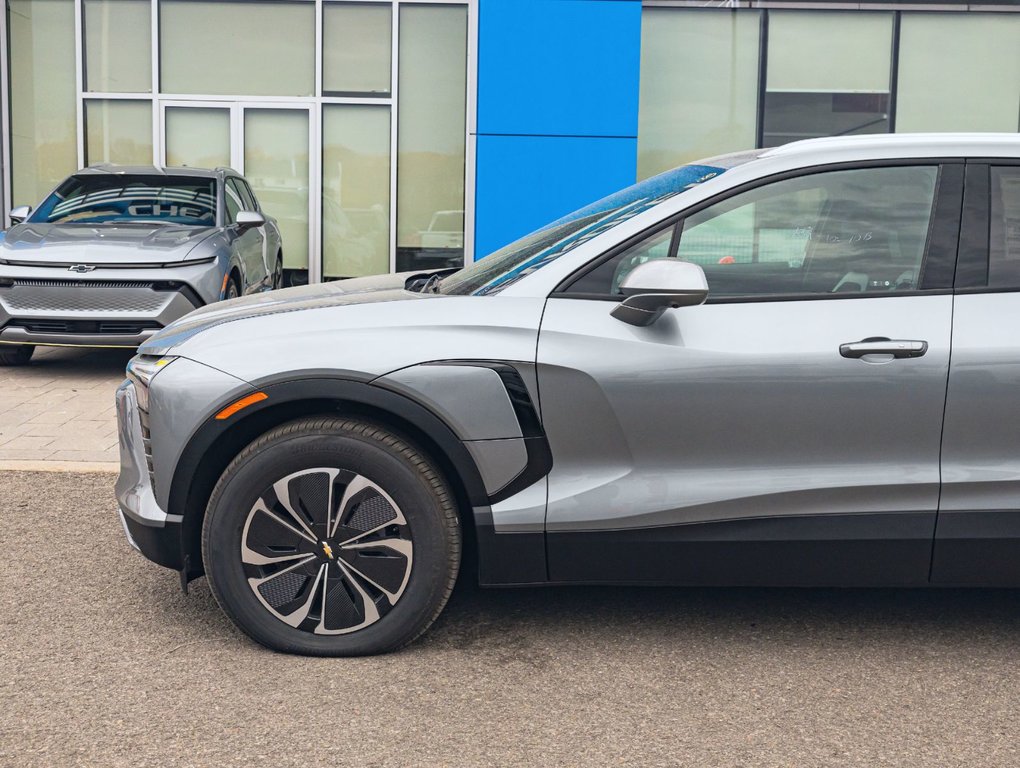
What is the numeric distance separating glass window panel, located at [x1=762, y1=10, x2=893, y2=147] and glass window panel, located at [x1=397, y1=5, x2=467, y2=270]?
3925 millimetres

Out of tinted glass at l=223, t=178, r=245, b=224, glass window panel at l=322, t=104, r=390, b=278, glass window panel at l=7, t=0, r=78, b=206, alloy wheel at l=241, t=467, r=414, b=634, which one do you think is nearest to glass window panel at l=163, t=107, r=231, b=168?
glass window panel at l=322, t=104, r=390, b=278

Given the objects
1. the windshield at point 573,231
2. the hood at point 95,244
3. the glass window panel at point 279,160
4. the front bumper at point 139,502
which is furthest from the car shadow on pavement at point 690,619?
the glass window panel at point 279,160

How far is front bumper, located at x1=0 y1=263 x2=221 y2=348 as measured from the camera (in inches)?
348

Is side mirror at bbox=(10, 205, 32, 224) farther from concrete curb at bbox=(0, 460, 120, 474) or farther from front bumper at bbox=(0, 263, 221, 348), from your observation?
concrete curb at bbox=(0, 460, 120, 474)

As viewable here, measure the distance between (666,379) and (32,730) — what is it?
199cm

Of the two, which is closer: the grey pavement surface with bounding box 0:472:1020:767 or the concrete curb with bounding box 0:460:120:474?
the grey pavement surface with bounding box 0:472:1020:767

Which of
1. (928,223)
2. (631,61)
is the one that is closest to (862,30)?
(631,61)

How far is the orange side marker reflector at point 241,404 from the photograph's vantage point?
11.8 ft

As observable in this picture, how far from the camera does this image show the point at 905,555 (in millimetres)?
3611

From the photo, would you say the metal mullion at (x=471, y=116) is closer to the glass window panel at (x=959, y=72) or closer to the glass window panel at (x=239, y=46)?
the glass window panel at (x=239, y=46)

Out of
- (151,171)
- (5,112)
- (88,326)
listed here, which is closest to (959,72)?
(151,171)

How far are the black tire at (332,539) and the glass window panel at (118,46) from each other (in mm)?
13127

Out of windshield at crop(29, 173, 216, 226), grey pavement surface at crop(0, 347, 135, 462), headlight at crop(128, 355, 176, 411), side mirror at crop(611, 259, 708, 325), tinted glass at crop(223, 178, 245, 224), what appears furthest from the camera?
tinted glass at crop(223, 178, 245, 224)

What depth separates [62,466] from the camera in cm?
626
